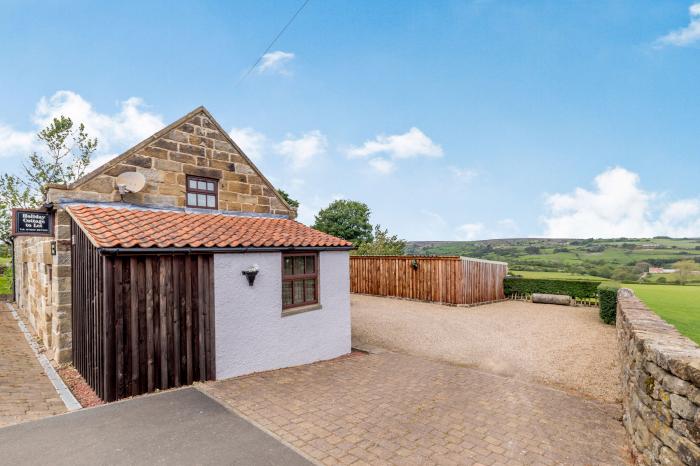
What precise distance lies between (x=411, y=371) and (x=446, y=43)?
481 inches

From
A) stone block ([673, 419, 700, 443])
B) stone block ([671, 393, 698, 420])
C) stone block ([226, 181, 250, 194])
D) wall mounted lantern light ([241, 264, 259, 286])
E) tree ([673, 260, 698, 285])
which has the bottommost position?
stone block ([673, 419, 700, 443])

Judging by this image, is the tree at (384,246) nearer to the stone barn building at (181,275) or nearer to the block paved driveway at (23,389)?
the stone barn building at (181,275)

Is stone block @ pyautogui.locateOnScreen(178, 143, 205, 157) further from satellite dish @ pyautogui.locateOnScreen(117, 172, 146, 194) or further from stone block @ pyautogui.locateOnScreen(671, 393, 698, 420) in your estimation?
stone block @ pyautogui.locateOnScreen(671, 393, 698, 420)

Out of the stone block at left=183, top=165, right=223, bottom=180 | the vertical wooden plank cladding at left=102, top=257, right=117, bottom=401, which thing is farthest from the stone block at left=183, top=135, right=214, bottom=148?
the vertical wooden plank cladding at left=102, top=257, right=117, bottom=401

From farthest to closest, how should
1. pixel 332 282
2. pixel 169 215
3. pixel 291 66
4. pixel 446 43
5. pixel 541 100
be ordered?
1. pixel 541 100
2. pixel 446 43
3. pixel 291 66
4. pixel 332 282
5. pixel 169 215

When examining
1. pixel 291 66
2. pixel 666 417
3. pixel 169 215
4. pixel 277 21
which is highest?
pixel 291 66

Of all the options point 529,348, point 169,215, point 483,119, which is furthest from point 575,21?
point 169,215

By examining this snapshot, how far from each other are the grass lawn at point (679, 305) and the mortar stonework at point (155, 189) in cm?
1038

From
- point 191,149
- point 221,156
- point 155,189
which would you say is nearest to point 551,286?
point 221,156

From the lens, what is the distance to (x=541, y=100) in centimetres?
1442

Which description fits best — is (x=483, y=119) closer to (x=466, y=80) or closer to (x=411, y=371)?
(x=466, y=80)

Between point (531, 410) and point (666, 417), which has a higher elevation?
point (666, 417)

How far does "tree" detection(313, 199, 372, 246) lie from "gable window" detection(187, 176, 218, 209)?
123ft

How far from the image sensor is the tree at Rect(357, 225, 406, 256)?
2872 cm
